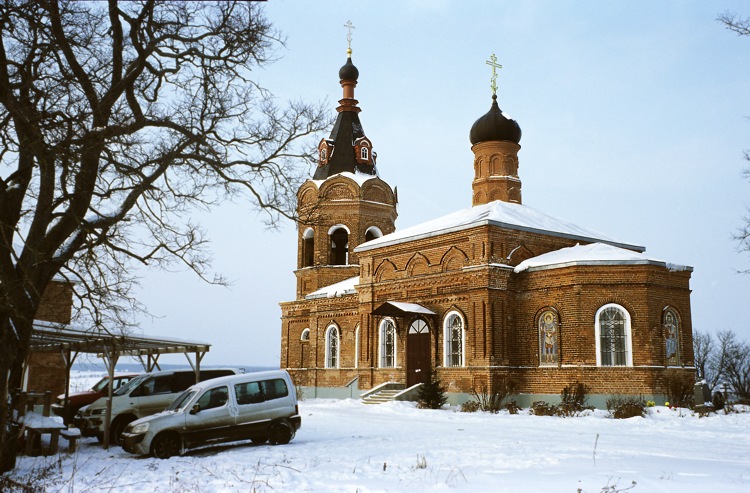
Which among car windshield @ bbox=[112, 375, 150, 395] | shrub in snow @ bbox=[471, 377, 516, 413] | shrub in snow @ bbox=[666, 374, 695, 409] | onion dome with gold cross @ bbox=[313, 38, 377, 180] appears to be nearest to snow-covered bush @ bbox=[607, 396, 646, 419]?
shrub in snow @ bbox=[666, 374, 695, 409]

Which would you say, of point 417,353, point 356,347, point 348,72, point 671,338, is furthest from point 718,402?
point 348,72

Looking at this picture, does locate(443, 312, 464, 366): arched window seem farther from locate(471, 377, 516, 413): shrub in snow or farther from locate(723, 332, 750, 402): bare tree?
locate(723, 332, 750, 402): bare tree

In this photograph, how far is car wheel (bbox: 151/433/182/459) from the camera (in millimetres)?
12547

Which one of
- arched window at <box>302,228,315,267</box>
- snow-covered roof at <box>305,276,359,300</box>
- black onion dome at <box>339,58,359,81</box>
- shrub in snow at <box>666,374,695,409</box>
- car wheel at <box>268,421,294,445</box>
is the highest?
black onion dome at <box>339,58,359,81</box>

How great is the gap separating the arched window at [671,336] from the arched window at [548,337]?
10.5ft

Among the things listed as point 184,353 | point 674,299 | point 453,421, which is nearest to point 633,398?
point 674,299

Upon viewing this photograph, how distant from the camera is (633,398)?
2061 cm

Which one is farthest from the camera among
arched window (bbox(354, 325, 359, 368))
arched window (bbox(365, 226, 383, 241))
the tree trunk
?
arched window (bbox(365, 226, 383, 241))

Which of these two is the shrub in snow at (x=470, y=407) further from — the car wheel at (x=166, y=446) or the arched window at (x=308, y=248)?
the arched window at (x=308, y=248)

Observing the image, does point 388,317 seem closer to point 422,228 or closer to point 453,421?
point 422,228

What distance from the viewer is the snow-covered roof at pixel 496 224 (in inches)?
960

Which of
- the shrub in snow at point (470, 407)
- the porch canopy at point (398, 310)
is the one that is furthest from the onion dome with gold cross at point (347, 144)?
the shrub in snow at point (470, 407)

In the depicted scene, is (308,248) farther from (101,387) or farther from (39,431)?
(39,431)

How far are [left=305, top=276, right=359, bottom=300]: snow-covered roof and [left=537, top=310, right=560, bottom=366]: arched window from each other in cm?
946
